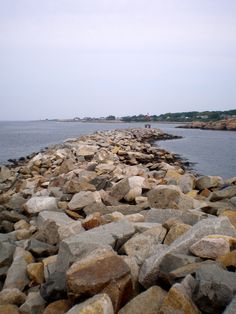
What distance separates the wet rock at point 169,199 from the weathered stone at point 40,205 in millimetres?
1427

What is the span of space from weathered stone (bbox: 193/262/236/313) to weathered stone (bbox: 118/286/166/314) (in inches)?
10.8

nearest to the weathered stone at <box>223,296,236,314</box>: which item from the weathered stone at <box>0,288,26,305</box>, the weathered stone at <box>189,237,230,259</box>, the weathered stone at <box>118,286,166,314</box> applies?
the weathered stone at <box>118,286,166,314</box>

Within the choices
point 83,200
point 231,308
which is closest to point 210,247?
point 231,308

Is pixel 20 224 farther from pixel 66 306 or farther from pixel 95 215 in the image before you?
pixel 66 306

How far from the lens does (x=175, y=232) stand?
11.5 feet

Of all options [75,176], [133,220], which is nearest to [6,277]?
[133,220]

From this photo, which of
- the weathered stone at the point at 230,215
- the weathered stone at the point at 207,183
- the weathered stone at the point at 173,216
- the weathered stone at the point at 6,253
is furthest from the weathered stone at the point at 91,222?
the weathered stone at the point at 207,183

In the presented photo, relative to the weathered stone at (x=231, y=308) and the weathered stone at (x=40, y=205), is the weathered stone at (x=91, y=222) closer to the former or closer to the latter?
the weathered stone at (x=40, y=205)

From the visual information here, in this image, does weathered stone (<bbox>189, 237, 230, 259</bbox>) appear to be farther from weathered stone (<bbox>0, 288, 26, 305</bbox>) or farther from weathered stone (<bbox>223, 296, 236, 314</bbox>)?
weathered stone (<bbox>0, 288, 26, 305</bbox>)

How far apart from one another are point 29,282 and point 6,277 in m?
0.32

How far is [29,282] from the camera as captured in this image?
3.55m

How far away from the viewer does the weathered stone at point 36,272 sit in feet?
11.5

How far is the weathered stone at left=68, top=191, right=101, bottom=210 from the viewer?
199 inches

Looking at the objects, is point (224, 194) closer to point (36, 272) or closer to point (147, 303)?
point (36, 272)
